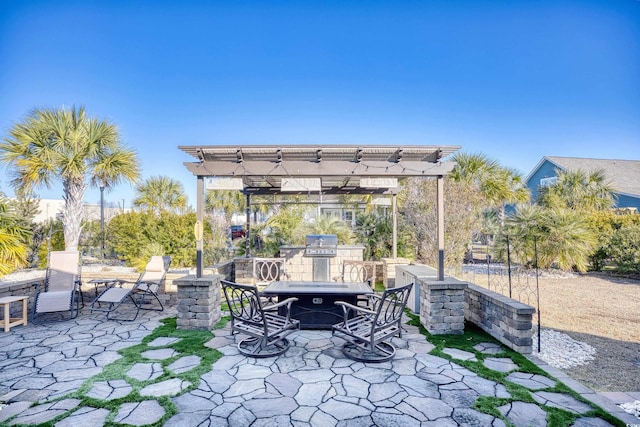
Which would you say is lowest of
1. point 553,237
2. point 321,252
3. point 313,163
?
point 321,252

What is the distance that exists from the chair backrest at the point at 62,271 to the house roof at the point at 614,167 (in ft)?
75.8

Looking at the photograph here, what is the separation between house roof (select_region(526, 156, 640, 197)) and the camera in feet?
61.1

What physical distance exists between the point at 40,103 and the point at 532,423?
12.1m

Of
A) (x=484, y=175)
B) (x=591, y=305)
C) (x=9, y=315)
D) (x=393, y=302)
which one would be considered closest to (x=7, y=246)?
(x=9, y=315)

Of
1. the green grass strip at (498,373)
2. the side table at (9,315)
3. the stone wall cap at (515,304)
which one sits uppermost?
the stone wall cap at (515,304)

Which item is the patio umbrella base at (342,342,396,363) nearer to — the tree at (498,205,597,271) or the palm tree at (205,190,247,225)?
the tree at (498,205,597,271)

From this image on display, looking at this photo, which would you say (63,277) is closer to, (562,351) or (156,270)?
(156,270)

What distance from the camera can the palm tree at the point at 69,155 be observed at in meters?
8.13

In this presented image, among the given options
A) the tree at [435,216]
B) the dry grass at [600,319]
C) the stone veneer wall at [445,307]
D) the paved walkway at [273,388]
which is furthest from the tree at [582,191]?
the paved walkway at [273,388]

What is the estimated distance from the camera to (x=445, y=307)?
4797 mm

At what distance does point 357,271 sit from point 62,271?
6.36 metres

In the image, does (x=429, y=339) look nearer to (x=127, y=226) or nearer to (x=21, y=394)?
(x=21, y=394)

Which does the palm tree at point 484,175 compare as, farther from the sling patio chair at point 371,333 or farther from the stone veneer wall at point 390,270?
the sling patio chair at point 371,333

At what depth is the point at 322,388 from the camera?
121 inches
